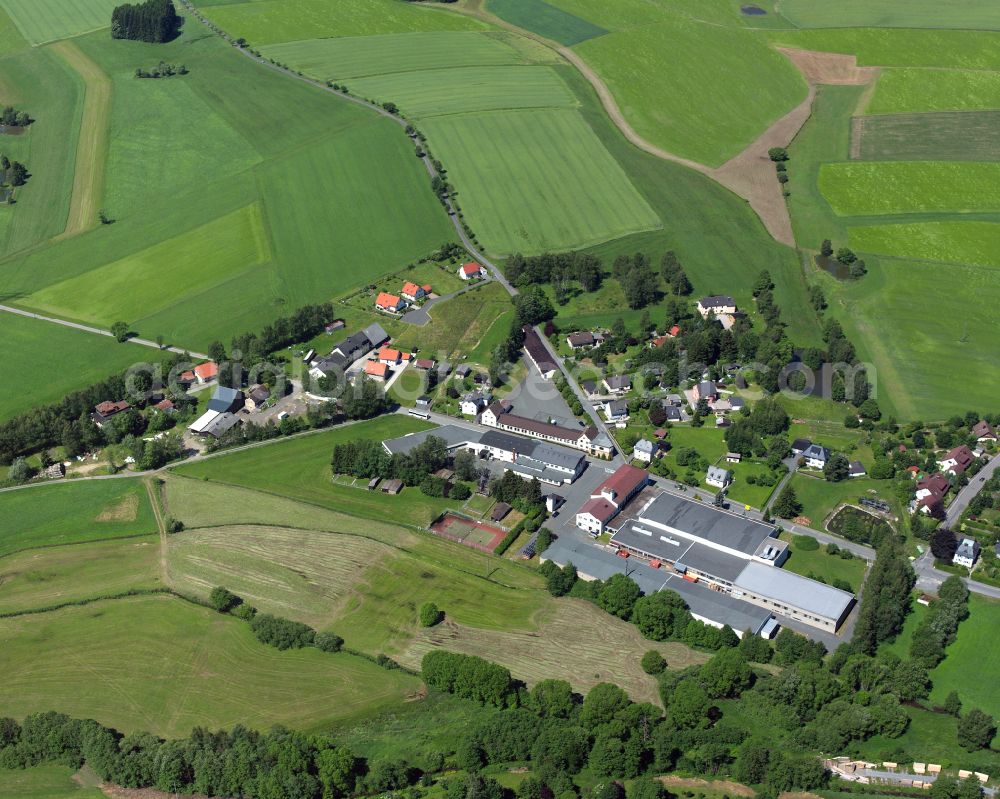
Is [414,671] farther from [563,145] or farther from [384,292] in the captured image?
[563,145]

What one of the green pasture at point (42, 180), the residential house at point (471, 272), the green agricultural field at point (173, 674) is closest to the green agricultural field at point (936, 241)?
the residential house at point (471, 272)

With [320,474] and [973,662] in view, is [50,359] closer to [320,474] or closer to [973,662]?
[320,474]

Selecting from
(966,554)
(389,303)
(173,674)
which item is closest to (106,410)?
(389,303)

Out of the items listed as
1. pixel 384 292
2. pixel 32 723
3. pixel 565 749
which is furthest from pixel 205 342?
pixel 565 749

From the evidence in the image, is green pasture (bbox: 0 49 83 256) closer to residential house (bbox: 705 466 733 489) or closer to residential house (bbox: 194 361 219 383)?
residential house (bbox: 194 361 219 383)

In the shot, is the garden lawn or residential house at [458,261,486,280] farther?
residential house at [458,261,486,280]

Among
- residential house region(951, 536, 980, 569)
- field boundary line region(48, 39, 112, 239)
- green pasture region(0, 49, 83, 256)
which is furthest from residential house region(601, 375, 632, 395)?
green pasture region(0, 49, 83, 256)
